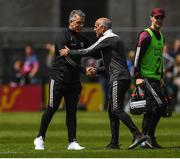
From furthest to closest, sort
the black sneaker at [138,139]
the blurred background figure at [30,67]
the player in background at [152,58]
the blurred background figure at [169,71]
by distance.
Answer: the blurred background figure at [30,67], the blurred background figure at [169,71], the player in background at [152,58], the black sneaker at [138,139]

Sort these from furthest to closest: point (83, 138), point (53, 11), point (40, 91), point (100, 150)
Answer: point (53, 11), point (40, 91), point (83, 138), point (100, 150)

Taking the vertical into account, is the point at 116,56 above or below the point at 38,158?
above

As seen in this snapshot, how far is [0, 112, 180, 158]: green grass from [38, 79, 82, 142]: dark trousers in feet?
1.21

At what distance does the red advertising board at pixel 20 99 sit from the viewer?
99.4 feet

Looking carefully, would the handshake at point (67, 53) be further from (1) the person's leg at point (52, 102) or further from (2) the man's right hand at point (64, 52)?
(1) the person's leg at point (52, 102)

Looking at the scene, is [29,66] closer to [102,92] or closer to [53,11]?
[102,92]

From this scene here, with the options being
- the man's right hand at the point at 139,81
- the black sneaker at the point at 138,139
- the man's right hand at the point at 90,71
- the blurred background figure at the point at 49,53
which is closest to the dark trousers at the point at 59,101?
the man's right hand at the point at 90,71

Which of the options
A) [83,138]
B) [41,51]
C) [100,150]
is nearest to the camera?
[100,150]

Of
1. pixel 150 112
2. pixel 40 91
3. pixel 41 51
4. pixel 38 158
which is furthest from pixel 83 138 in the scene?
pixel 41 51

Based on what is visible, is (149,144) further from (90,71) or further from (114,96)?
(90,71)

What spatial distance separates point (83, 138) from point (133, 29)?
1748 centimetres

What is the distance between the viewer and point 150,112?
16031 mm

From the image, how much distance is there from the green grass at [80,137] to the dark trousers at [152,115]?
17.2 inches

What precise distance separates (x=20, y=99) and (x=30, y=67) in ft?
6.16
